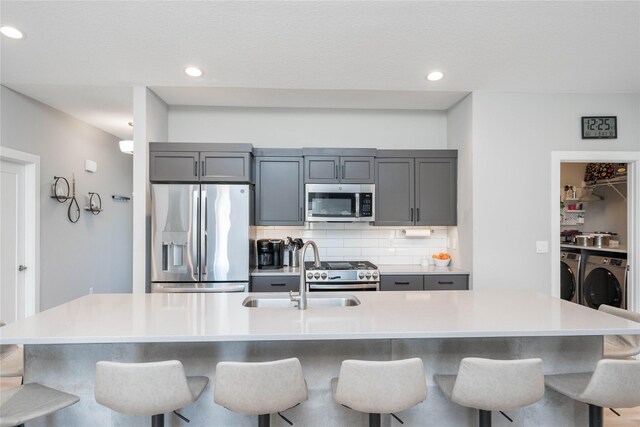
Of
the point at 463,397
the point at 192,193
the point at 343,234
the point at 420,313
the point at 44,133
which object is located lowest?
the point at 463,397

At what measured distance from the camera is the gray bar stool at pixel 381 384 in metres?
1.54

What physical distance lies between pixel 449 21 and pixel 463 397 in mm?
2140

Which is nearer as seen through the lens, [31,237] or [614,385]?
[614,385]

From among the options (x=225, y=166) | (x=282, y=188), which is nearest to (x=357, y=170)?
(x=282, y=188)

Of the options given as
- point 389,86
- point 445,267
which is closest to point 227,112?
point 389,86

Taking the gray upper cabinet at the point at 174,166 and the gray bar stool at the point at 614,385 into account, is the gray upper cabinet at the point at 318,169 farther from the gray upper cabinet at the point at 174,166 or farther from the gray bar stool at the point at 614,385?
the gray bar stool at the point at 614,385

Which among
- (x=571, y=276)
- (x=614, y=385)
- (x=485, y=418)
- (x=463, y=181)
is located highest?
(x=463, y=181)

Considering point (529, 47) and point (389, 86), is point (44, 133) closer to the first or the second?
point (389, 86)

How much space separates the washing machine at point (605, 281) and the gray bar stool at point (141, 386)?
4.65 m

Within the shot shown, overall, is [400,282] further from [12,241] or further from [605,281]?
[12,241]

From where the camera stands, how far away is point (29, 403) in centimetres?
161

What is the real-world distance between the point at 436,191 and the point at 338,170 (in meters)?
1.09

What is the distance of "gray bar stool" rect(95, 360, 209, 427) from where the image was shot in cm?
152

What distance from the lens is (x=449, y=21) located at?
7.67 feet
